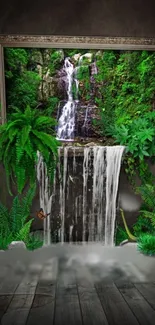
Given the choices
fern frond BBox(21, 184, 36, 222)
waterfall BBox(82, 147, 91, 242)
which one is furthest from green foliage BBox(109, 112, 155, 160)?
fern frond BBox(21, 184, 36, 222)

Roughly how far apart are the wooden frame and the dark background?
0.06 metres

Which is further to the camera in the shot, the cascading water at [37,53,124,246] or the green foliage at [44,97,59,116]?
the green foliage at [44,97,59,116]

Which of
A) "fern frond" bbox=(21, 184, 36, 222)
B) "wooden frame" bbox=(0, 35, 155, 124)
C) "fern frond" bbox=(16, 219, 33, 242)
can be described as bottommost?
"fern frond" bbox=(16, 219, 33, 242)

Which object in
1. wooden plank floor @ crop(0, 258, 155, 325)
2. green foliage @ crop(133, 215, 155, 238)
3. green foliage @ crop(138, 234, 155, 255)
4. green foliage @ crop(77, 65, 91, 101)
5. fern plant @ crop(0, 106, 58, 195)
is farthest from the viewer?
green foliage @ crop(77, 65, 91, 101)

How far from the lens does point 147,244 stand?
2.86 meters

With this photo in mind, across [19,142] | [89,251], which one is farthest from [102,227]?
[19,142]

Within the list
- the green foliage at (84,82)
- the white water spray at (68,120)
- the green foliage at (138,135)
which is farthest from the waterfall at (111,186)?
the green foliage at (84,82)

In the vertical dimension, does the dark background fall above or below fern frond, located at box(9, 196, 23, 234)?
above

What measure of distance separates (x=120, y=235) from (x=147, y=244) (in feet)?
1.72

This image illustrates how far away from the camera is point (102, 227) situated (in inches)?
131

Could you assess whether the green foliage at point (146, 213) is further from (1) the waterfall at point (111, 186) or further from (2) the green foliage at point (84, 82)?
(2) the green foliage at point (84, 82)

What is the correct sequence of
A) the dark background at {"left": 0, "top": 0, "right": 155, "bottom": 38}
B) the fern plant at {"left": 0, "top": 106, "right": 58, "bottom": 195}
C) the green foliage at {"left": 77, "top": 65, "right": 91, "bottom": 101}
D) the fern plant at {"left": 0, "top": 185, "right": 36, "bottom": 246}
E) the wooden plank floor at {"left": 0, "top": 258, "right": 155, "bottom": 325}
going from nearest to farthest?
1. the wooden plank floor at {"left": 0, "top": 258, "right": 155, "bottom": 325}
2. the fern plant at {"left": 0, "top": 106, "right": 58, "bottom": 195}
3. the fern plant at {"left": 0, "top": 185, "right": 36, "bottom": 246}
4. the dark background at {"left": 0, "top": 0, "right": 155, "bottom": 38}
5. the green foliage at {"left": 77, "top": 65, "right": 91, "bottom": 101}

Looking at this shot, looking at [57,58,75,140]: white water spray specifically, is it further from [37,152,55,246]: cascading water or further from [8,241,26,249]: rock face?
[8,241,26,249]: rock face

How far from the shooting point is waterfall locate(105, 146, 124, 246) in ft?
10.4
